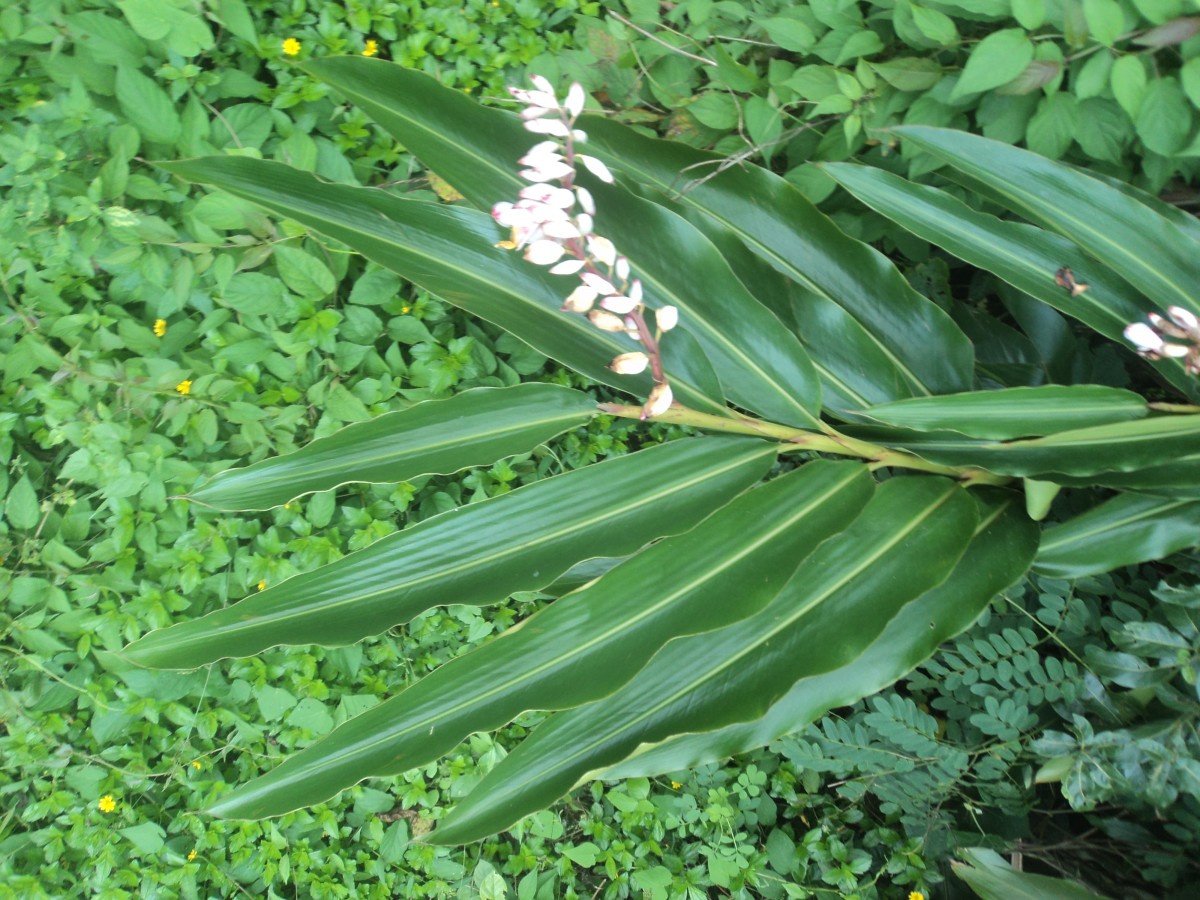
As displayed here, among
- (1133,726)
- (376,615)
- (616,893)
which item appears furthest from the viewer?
(616,893)

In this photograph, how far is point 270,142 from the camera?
1337 millimetres

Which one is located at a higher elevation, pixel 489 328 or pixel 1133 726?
pixel 489 328

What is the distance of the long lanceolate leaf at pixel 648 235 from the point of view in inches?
33.2

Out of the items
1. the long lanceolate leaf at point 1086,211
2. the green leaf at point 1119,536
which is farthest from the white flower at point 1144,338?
the green leaf at point 1119,536

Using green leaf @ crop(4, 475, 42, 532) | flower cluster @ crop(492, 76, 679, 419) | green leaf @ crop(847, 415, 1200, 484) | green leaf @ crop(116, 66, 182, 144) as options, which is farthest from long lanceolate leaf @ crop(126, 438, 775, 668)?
green leaf @ crop(116, 66, 182, 144)

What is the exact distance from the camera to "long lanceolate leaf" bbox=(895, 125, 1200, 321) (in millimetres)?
839

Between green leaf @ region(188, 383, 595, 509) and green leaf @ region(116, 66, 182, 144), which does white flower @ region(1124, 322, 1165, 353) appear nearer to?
green leaf @ region(188, 383, 595, 509)

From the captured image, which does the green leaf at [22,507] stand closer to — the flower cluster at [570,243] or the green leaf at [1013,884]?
the flower cluster at [570,243]

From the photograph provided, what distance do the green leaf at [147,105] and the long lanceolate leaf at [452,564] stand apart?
877 millimetres

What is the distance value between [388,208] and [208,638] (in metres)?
0.46

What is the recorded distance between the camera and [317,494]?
4.03 feet

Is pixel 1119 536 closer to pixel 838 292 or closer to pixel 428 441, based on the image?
pixel 838 292

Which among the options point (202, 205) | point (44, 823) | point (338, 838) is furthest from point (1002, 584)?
point (44, 823)

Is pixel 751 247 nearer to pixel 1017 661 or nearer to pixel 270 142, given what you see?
pixel 1017 661
